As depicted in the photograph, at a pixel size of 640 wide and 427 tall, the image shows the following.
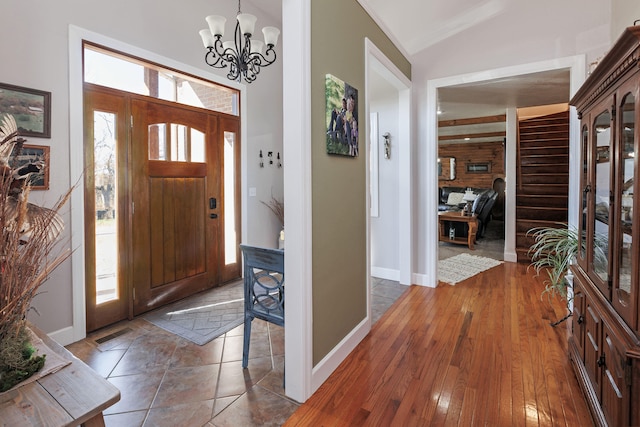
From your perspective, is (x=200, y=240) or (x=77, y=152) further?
(x=200, y=240)

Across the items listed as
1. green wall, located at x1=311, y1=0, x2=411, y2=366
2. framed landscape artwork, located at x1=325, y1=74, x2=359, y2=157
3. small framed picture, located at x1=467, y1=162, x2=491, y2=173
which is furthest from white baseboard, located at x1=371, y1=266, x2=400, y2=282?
small framed picture, located at x1=467, y1=162, x2=491, y2=173

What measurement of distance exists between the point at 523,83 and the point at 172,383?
479cm

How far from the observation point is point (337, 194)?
2.27 metres

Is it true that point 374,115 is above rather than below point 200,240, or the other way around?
above

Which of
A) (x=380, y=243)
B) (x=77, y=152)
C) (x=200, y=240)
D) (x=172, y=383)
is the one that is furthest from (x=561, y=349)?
(x=77, y=152)

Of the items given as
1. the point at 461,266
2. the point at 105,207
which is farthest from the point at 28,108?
the point at 461,266

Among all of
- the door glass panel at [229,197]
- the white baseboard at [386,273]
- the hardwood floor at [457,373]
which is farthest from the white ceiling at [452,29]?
the hardwood floor at [457,373]

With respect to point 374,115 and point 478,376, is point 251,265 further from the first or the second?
point 374,115

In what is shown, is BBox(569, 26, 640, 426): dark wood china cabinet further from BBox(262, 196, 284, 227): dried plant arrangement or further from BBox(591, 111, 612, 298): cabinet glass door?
BBox(262, 196, 284, 227): dried plant arrangement

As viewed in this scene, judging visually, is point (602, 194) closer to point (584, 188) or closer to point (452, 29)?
point (584, 188)

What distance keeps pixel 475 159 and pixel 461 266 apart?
24.3 feet

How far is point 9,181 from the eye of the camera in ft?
2.78

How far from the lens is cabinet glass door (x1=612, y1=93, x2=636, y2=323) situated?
4.11 feet

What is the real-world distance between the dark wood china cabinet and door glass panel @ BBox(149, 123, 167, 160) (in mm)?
3369
